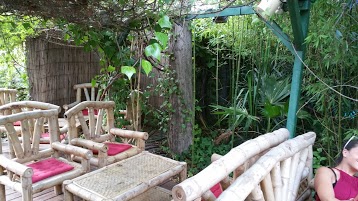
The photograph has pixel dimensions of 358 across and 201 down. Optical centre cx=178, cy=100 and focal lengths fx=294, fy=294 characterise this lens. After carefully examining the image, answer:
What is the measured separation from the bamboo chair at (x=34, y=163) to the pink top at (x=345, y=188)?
171 cm

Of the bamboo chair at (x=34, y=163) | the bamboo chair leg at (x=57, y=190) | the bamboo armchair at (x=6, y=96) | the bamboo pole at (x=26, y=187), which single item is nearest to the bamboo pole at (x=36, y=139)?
the bamboo chair at (x=34, y=163)

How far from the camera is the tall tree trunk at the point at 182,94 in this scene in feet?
11.5

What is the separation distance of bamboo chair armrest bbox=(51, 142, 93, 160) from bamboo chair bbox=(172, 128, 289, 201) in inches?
42.7

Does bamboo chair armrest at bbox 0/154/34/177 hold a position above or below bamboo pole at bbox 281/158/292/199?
below

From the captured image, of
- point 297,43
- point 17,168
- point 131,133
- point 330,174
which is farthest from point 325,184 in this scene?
point 17,168

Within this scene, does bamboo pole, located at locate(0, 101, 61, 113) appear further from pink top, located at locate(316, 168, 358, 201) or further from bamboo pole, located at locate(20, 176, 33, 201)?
pink top, located at locate(316, 168, 358, 201)

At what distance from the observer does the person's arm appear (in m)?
1.56

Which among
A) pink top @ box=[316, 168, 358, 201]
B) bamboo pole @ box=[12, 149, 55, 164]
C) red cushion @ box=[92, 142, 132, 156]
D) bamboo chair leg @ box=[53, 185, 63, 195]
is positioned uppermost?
pink top @ box=[316, 168, 358, 201]

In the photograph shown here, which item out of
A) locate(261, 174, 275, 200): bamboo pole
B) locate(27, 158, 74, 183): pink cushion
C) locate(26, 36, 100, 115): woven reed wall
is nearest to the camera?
locate(261, 174, 275, 200): bamboo pole

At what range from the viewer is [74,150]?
2.33m

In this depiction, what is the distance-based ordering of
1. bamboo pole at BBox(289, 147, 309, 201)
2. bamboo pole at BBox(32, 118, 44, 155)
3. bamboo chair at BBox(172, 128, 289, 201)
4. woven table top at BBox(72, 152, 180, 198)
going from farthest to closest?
bamboo pole at BBox(32, 118, 44, 155), woven table top at BBox(72, 152, 180, 198), bamboo pole at BBox(289, 147, 309, 201), bamboo chair at BBox(172, 128, 289, 201)

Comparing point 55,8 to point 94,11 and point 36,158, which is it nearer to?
point 94,11

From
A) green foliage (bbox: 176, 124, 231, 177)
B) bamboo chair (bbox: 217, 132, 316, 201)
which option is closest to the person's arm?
bamboo chair (bbox: 217, 132, 316, 201)

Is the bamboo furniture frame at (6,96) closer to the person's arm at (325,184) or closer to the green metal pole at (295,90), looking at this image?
the green metal pole at (295,90)
